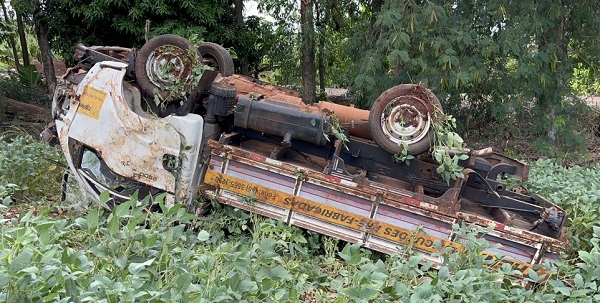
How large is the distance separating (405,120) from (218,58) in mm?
2215

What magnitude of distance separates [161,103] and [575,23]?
26.4ft

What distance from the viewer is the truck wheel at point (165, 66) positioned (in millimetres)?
4867

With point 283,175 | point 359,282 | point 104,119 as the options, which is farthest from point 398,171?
point 104,119

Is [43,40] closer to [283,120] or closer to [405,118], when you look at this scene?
[283,120]

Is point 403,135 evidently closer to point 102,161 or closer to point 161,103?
point 161,103

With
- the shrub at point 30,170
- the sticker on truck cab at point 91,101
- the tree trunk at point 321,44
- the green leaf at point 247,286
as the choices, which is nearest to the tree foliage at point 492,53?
the tree trunk at point 321,44

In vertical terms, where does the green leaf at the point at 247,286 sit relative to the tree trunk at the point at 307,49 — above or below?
below

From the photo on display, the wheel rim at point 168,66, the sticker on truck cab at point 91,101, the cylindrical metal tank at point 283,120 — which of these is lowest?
the sticker on truck cab at point 91,101

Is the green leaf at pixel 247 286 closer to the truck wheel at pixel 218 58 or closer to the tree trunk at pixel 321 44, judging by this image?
the truck wheel at pixel 218 58

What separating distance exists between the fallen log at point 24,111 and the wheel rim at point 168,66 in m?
7.63

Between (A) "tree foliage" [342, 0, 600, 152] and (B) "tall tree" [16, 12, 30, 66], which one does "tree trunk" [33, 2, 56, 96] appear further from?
(A) "tree foliage" [342, 0, 600, 152]

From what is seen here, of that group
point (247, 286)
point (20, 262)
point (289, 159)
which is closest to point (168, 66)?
point (289, 159)

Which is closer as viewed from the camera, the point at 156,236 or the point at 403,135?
the point at 156,236

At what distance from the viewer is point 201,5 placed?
33.9 ft
